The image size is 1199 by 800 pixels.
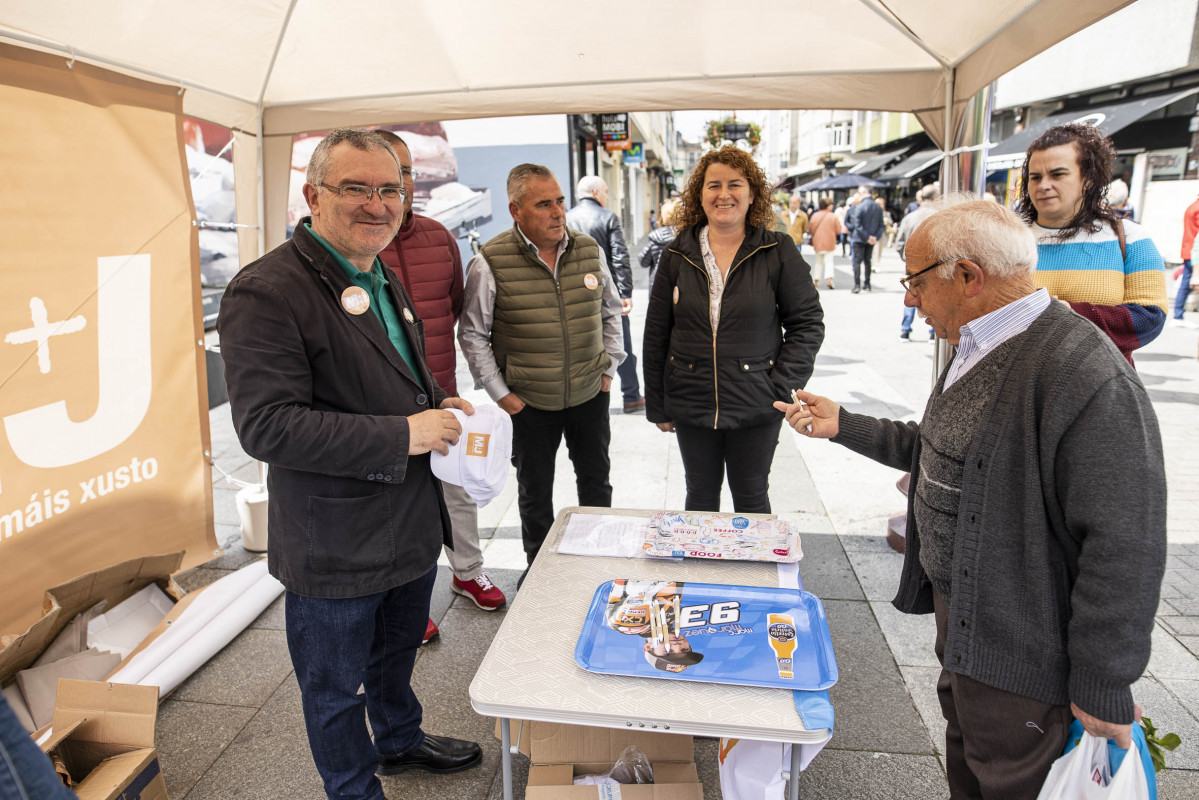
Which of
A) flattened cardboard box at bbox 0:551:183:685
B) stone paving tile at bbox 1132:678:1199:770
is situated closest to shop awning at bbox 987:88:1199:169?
stone paving tile at bbox 1132:678:1199:770

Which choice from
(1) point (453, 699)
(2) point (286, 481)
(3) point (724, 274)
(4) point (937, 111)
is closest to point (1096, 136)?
(4) point (937, 111)

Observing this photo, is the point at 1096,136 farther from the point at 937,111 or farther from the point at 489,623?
the point at 489,623

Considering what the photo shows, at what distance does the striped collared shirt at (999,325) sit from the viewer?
1.40 metres

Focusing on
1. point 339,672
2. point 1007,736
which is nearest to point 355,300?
point 339,672

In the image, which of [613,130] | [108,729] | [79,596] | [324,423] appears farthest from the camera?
[613,130]

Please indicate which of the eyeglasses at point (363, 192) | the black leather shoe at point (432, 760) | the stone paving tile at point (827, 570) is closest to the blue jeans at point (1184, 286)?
the stone paving tile at point (827, 570)

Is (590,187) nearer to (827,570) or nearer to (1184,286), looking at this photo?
(827,570)

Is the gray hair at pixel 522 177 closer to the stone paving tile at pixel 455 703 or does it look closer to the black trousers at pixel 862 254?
the stone paving tile at pixel 455 703

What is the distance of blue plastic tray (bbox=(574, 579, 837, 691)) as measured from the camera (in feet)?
4.75

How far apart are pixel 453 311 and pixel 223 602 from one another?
1538 millimetres

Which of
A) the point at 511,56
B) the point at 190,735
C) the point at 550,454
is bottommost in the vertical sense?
the point at 190,735

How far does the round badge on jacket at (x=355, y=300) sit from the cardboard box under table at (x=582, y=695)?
2.62 feet

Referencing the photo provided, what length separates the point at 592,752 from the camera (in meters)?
1.78

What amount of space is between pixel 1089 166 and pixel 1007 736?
1864 millimetres
